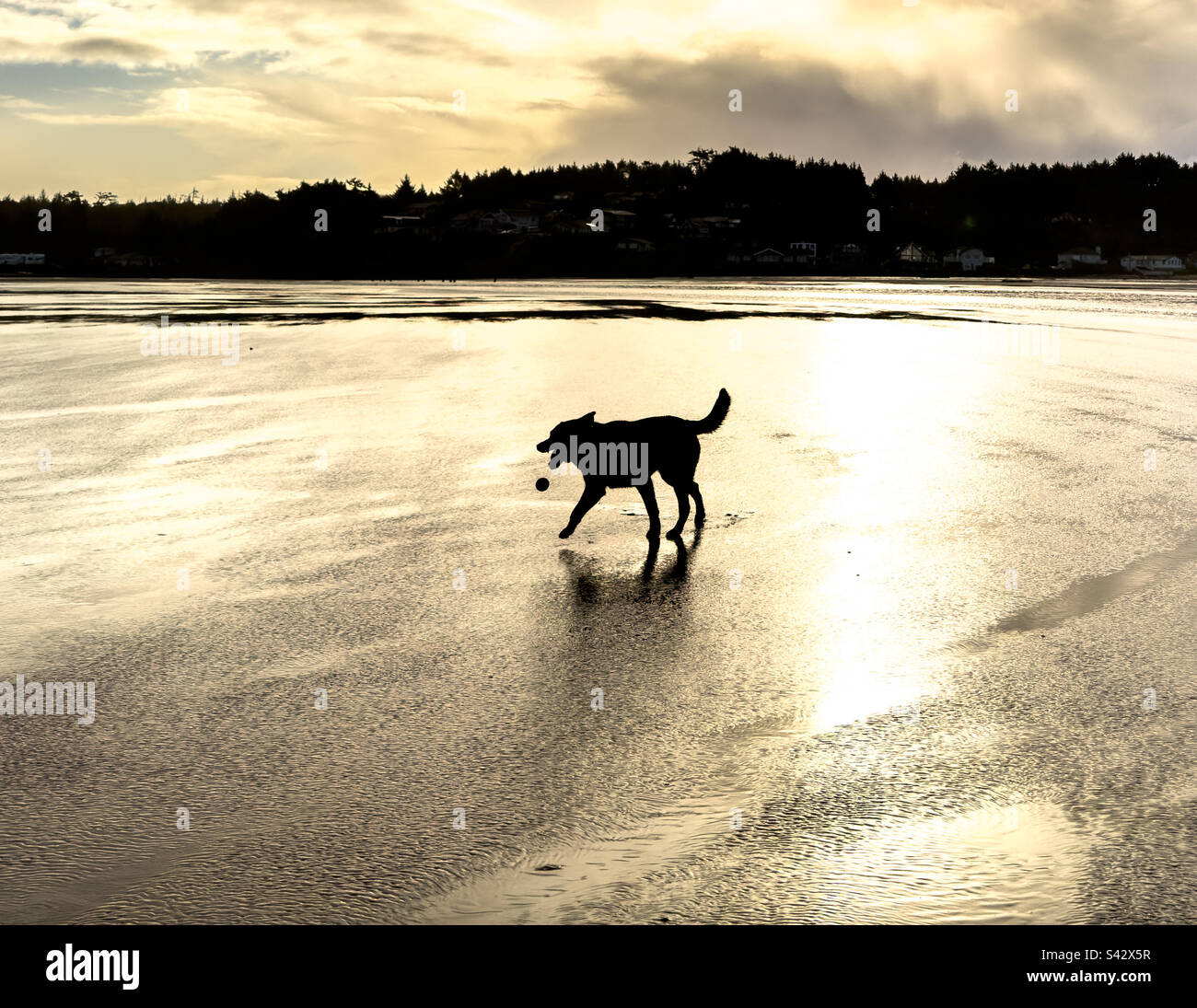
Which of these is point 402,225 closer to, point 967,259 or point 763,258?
point 763,258

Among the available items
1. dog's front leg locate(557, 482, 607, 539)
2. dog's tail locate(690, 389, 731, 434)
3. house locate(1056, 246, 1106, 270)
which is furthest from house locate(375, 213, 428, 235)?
dog's front leg locate(557, 482, 607, 539)

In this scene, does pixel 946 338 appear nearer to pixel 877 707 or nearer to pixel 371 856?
pixel 877 707

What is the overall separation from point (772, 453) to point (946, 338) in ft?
56.4

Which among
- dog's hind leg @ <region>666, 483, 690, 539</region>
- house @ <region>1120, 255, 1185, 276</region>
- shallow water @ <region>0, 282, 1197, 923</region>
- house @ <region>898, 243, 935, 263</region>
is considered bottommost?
shallow water @ <region>0, 282, 1197, 923</region>

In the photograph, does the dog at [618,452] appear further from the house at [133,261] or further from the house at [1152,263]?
the house at [1152,263]

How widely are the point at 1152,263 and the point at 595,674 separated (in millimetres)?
148982

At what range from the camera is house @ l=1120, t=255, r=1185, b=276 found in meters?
133

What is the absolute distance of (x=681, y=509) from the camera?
9070 millimetres

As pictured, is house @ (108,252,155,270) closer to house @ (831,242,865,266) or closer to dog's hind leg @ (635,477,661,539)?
house @ (831,242,865,266)

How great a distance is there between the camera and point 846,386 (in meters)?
18.0

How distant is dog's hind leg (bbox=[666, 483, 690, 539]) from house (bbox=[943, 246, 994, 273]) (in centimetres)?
13738

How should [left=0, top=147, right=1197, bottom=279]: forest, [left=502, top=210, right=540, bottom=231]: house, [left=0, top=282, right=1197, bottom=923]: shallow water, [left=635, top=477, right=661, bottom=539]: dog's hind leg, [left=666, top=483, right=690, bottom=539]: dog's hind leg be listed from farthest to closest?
[left=502, top=210, right=540, bottom=231]: house, [left=0, top=147, right=1197, bottom=279]: forest, [left=666, top=483, right=690, bottom=539]: dog's hind leg, [left=635, top=477, right=661, bottom=539]: dog's hind leg, [left=0, top=282, right=1197, bottom=923]: shallow water
